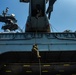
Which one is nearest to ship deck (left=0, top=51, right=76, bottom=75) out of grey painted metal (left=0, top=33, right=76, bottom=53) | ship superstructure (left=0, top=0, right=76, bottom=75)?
ship superstructure (left=0, top=0, right=76, bottom=75)

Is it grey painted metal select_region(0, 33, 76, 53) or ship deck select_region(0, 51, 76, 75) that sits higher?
grey painted metal select_region(0, 33, 76, 53)

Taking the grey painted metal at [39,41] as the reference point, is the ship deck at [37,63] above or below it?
below

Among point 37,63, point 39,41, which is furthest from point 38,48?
point 37,63

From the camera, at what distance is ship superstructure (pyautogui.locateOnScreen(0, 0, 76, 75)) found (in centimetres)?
824

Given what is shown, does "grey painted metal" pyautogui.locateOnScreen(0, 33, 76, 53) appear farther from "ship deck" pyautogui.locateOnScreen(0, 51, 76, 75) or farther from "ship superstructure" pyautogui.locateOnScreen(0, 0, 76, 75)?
"ship deck" pyautogui.locateOnScreen(0, 51, 76, 75)

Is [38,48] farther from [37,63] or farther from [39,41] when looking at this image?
[37,63]

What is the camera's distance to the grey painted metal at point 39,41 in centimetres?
826

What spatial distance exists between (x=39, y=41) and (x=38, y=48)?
1.56 ft

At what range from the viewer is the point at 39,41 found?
28.0 ft

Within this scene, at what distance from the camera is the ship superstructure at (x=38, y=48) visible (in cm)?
824

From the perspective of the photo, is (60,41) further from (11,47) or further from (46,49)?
(11,47)

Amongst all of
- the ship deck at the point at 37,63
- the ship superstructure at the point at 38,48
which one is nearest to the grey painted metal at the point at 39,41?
the ship superstructure at the point at 38,48

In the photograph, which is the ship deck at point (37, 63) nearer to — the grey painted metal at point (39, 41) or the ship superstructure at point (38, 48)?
the ship superstructure at point (38, 48)

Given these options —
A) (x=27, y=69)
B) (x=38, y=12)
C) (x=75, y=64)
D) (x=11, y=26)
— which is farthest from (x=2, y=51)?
(x=11, y=26)
